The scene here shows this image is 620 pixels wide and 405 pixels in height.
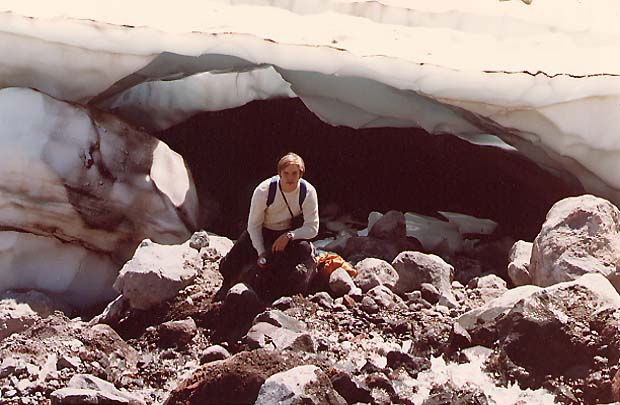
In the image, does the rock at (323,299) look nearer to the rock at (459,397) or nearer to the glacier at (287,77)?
A: the rock at (459,397)

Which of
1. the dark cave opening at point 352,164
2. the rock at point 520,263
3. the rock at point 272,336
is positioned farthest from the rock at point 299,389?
the dark cave opening at point 352,164

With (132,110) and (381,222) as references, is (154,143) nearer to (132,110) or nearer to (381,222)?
(132,110)

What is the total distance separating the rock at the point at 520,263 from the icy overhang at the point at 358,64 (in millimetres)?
434

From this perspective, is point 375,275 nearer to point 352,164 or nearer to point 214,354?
point 214,354

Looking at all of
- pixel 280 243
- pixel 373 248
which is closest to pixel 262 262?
pixel 280 243

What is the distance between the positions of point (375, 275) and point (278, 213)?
39 centimetres

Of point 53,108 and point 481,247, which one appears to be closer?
point 53,108

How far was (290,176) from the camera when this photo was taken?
309 centimetres

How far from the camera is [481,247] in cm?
399

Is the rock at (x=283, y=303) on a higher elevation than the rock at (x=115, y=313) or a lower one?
higher

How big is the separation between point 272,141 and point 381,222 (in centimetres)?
90

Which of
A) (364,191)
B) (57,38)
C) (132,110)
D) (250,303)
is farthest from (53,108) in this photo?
(364,191)

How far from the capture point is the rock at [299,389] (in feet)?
7.45

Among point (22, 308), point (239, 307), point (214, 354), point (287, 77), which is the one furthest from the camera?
point (287, 77)
